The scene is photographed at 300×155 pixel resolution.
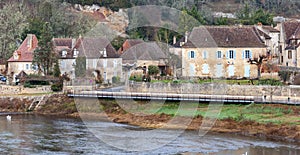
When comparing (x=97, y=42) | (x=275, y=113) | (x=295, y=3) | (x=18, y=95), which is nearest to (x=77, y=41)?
(x=97, y=42)

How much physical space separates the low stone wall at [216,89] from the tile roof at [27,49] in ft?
48.7

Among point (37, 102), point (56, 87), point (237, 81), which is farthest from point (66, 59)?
point (237, 81)

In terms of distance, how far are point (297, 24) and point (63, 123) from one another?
99.7ft

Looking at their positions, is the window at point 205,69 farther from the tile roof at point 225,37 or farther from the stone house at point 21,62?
the stone house at point 21,62

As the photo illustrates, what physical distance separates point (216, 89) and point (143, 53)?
18286 millimetres

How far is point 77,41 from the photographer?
244 feet

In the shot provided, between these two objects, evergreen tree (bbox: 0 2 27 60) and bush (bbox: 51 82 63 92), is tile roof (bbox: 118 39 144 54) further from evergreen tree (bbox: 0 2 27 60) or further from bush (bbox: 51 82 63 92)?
bush (bbox: 51 82 63 92)

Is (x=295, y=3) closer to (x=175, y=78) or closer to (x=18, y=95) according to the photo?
(x=175, y=78)

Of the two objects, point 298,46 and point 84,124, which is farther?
point 298,46

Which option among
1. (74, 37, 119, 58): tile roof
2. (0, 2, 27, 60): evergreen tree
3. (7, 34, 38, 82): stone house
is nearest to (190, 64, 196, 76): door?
(74, 37, 119, 58): tile roof

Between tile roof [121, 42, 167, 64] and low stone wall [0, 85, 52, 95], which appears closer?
low stone wall [0, 85, 52, 95]

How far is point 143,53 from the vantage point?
7656cm

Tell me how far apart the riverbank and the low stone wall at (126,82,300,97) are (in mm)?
3320

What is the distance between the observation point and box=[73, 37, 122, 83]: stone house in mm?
72312
